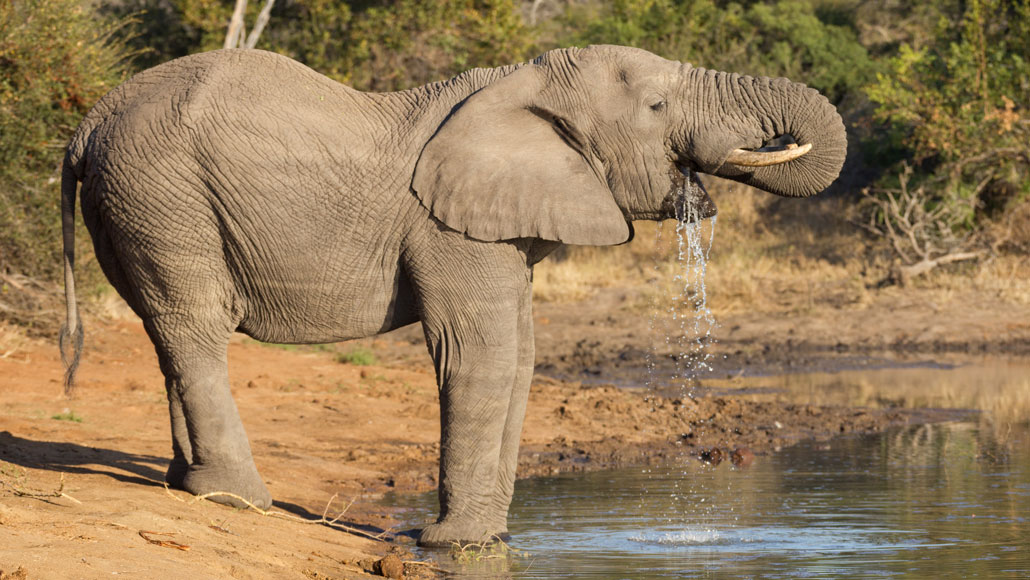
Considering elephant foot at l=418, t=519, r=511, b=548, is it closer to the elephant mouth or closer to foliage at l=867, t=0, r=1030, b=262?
the elephant mouth

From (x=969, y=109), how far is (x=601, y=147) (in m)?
13.3

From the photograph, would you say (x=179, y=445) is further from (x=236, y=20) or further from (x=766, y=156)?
(x=236, y=20)

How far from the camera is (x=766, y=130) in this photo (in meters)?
6.57

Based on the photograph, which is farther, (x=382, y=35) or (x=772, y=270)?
(x=382, y=35)

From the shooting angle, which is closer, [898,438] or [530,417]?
[898,438]

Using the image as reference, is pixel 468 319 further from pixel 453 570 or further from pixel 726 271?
pixel 726 271

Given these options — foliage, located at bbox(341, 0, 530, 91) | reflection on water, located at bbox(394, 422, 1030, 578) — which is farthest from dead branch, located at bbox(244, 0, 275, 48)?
reflection on water, located at bbox(394, 422, 1030, 578)

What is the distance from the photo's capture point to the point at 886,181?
21344 mm

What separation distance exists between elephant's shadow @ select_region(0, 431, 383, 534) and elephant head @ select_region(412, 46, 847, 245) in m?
2.14

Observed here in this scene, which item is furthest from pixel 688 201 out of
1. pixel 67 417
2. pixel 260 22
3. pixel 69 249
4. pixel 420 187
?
pixel 260 22

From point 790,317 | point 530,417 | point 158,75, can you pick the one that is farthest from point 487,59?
point 158,75

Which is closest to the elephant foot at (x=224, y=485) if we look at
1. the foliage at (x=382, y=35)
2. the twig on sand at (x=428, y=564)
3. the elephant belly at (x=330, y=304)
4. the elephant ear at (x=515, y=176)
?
the elephant belly at (x=330, y=304)

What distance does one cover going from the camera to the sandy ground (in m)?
6.04

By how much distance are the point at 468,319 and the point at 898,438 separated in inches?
210
